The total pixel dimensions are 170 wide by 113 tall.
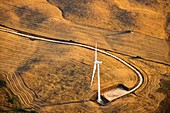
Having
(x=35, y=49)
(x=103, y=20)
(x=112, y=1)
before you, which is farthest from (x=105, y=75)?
(x=112, y=1)

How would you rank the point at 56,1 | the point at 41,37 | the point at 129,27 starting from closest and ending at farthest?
the point at 41,37, the point at 129,27, the point at 56,1

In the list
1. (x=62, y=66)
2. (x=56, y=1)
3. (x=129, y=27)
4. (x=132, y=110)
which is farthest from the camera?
(x=56, y=1)

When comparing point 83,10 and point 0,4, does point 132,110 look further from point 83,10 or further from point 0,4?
point 0,4

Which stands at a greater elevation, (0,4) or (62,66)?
(0,4)

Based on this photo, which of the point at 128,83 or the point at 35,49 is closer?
the point at 128,83

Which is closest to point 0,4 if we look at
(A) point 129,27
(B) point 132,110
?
(A) point 129,27

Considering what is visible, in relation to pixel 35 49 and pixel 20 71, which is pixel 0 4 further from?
pixel 20 71

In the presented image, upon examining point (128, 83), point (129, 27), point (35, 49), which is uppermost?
point (129, 27)
